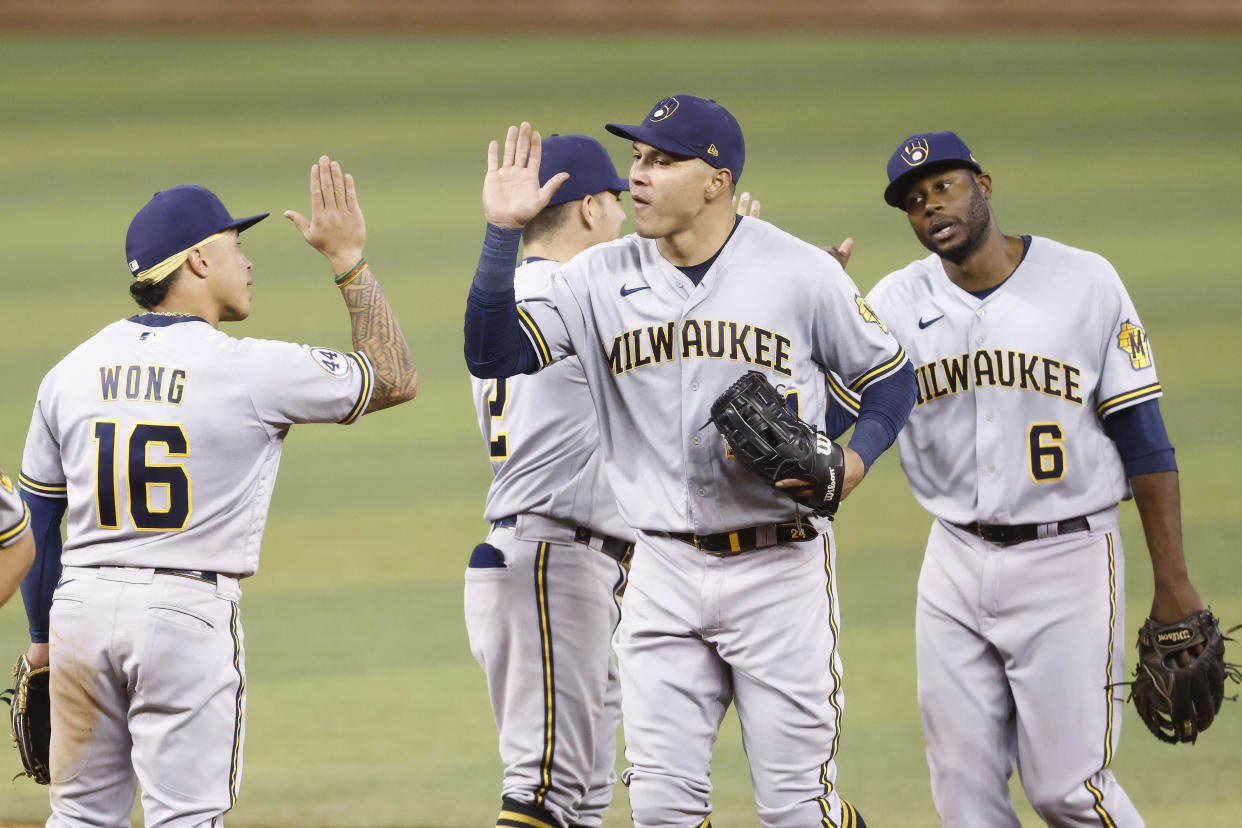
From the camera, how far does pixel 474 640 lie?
13.2 feet

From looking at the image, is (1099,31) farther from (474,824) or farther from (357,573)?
(474,824)

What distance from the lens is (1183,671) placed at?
357cm

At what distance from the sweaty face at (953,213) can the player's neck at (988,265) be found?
20 millimetres

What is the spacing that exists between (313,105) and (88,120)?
2134 mm

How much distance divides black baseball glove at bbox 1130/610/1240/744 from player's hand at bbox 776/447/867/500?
3.03ft

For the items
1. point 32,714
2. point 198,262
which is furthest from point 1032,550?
point 32,714

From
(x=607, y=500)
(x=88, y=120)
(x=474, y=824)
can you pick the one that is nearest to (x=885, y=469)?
(x=474, y=824)

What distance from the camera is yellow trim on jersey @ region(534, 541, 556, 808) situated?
3869 mm

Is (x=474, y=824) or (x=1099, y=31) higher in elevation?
(x=1099, y=31)

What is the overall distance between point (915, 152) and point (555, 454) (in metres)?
1.22

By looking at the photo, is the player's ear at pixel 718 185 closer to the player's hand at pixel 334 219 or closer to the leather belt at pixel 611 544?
the player's hand at pixel 334 219

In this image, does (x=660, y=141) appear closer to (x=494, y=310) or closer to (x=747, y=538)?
(x=494, y=310)

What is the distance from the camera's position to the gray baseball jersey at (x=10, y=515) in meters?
2.60

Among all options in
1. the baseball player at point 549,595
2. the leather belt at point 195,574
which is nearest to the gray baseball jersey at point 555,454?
the baseball player at point 549,595
